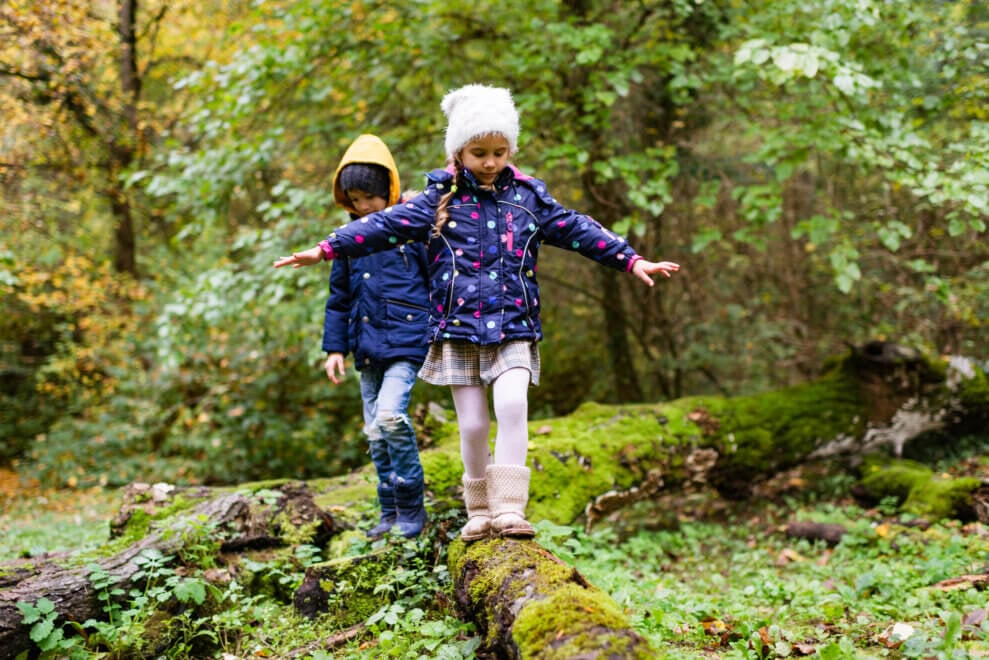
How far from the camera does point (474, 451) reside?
3.28 m

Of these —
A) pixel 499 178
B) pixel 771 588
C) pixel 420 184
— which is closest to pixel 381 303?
pixel 499 178

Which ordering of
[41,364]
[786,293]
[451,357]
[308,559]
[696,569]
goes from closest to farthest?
[451,357] → [308,559] → [696,569] → [786,293] → [41,364]

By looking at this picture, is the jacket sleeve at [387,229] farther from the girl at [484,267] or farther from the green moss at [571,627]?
the green moss at [571,627]

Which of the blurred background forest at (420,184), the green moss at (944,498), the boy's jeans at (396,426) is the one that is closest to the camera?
the boy's jeans at (396,426)

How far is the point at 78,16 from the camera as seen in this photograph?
9531 mm

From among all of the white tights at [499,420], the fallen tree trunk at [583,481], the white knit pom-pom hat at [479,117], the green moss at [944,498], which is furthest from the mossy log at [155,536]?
the green moss at [944,498]

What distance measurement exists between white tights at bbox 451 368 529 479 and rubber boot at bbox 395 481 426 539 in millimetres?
501

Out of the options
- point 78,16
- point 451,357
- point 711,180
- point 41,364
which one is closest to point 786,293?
point 711,180

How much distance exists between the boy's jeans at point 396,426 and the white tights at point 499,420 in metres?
0.45

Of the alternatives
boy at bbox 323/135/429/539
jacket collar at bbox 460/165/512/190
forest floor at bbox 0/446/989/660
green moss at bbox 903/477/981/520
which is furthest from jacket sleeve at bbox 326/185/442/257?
green moss at bbox 903/477/981/520

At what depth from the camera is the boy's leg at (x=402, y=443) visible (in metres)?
3.63

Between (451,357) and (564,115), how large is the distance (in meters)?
4.49

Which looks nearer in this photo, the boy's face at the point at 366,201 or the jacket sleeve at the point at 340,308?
the boy's face at the point at 366,201

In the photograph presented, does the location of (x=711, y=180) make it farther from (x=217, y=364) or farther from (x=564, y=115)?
(x=217, y=364)
